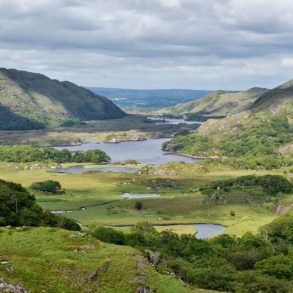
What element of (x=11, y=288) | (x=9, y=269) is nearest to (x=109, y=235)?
(x=9, y=269)

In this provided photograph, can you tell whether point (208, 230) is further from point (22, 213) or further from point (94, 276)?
point (94, 276)

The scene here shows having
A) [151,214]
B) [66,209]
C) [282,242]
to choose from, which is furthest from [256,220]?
[66,209]

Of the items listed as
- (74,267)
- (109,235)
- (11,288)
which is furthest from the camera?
(109,235)

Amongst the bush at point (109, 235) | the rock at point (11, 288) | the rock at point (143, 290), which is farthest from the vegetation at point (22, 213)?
the rock at point (143, 290)

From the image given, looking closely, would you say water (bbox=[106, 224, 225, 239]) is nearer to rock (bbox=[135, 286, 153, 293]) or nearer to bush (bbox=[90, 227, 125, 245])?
bush (bbox=[90, 227, 125, 245])

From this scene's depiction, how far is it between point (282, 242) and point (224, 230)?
35301 millimetres

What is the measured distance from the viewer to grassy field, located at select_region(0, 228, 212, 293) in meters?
59.3

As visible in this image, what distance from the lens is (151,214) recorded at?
188500 mm

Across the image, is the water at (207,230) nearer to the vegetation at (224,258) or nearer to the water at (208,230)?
the water at (208,230)

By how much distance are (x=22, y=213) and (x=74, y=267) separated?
2084 inches

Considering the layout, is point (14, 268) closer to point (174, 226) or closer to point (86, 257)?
point (86, 257)

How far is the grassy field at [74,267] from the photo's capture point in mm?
59344

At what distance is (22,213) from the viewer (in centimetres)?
11344

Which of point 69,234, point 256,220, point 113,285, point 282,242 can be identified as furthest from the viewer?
point 256,220
